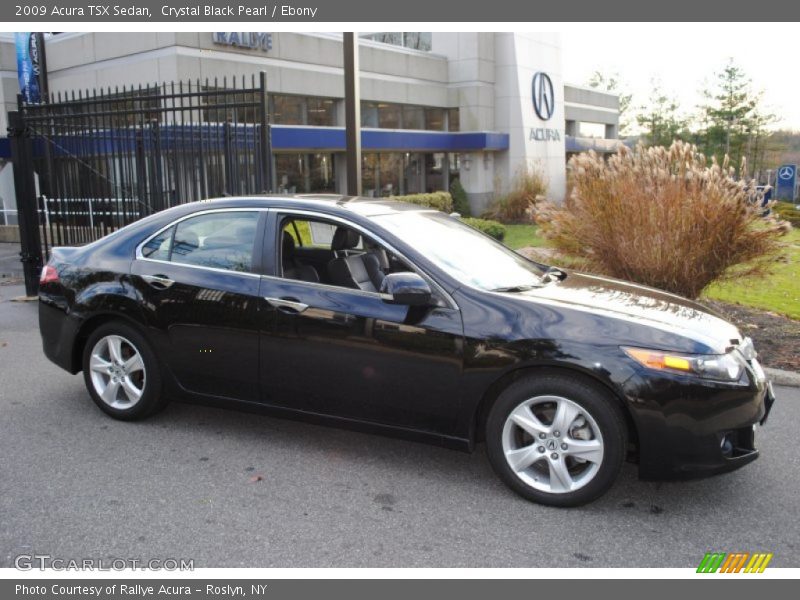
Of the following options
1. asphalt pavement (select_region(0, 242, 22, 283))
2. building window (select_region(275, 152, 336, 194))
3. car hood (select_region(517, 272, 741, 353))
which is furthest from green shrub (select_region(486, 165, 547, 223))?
car hood (select_region(517, 272, 741, 353))

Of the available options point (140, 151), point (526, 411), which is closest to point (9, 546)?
point (526, 411)

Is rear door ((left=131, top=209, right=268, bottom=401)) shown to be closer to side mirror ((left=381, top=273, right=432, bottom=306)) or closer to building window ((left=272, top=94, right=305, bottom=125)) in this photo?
side mirror ((left=381, top=273, right=432, bottom=306))

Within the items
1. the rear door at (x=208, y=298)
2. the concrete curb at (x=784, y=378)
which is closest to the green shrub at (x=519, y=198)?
the concrete curb at (x=784, y=378)

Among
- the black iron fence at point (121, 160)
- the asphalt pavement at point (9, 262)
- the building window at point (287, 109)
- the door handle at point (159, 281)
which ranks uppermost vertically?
the building window at point (287, 109)

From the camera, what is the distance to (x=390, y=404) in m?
4.22

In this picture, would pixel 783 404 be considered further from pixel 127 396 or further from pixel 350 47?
pixel 350 47

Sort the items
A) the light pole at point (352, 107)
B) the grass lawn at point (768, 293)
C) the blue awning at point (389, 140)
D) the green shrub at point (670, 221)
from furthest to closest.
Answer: the blue awning at point (389, 140) < the light pole at point (352, 107) < the grass lawn at point (768, 293) < the green shrub at point (670, 221)

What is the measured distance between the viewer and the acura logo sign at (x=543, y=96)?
3209cm

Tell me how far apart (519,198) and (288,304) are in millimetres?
24797

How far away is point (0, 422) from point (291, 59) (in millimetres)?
21277

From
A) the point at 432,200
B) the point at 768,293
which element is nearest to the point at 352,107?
the point at 768,293

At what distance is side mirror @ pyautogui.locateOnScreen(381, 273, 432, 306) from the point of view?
4.07 meters

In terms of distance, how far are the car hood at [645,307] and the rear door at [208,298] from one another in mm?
1752

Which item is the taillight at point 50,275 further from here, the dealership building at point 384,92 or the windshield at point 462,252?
the dealership building at point 384,92
